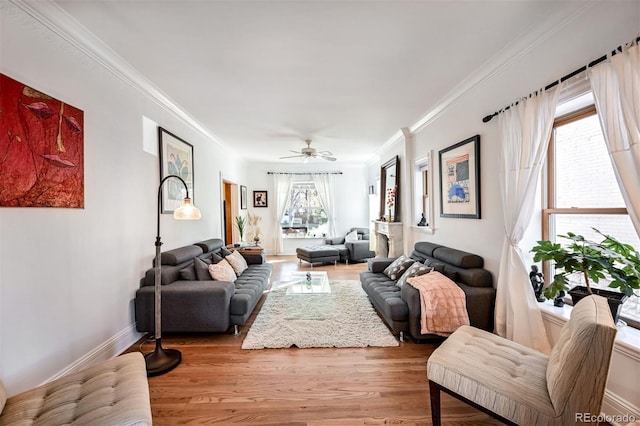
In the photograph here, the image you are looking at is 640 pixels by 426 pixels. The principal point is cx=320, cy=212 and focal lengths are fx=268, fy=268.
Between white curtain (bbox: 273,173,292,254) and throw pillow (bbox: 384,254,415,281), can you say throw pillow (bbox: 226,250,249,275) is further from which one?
white curtain (bbox: 273,173,292,254)

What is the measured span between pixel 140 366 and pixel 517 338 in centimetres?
272

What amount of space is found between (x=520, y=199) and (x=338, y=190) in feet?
19.5

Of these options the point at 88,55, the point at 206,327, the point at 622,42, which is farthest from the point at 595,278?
the point at 88,55

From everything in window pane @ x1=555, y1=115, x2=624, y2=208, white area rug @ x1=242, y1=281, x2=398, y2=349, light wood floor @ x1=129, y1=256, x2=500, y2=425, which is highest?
window pane @ x1=555, y1=115, x2=624, y2=208

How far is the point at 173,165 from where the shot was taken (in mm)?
3590

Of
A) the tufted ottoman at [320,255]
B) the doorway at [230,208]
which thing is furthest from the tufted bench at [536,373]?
the doorway at [230,208]

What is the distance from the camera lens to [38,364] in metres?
1.80

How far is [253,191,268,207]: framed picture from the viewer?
7859 millimetres

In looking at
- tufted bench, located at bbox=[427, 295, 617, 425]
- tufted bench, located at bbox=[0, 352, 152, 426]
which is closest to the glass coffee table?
tufted bench, located at bbox=[427, 295, 617, 425]

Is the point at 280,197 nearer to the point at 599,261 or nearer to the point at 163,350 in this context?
the point at 163,350

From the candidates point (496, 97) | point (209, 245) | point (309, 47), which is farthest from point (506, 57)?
point (209, 245)

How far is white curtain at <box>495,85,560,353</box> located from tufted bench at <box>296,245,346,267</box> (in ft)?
14.4

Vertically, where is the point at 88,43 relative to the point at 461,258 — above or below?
above

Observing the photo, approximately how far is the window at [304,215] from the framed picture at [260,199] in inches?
28.8
